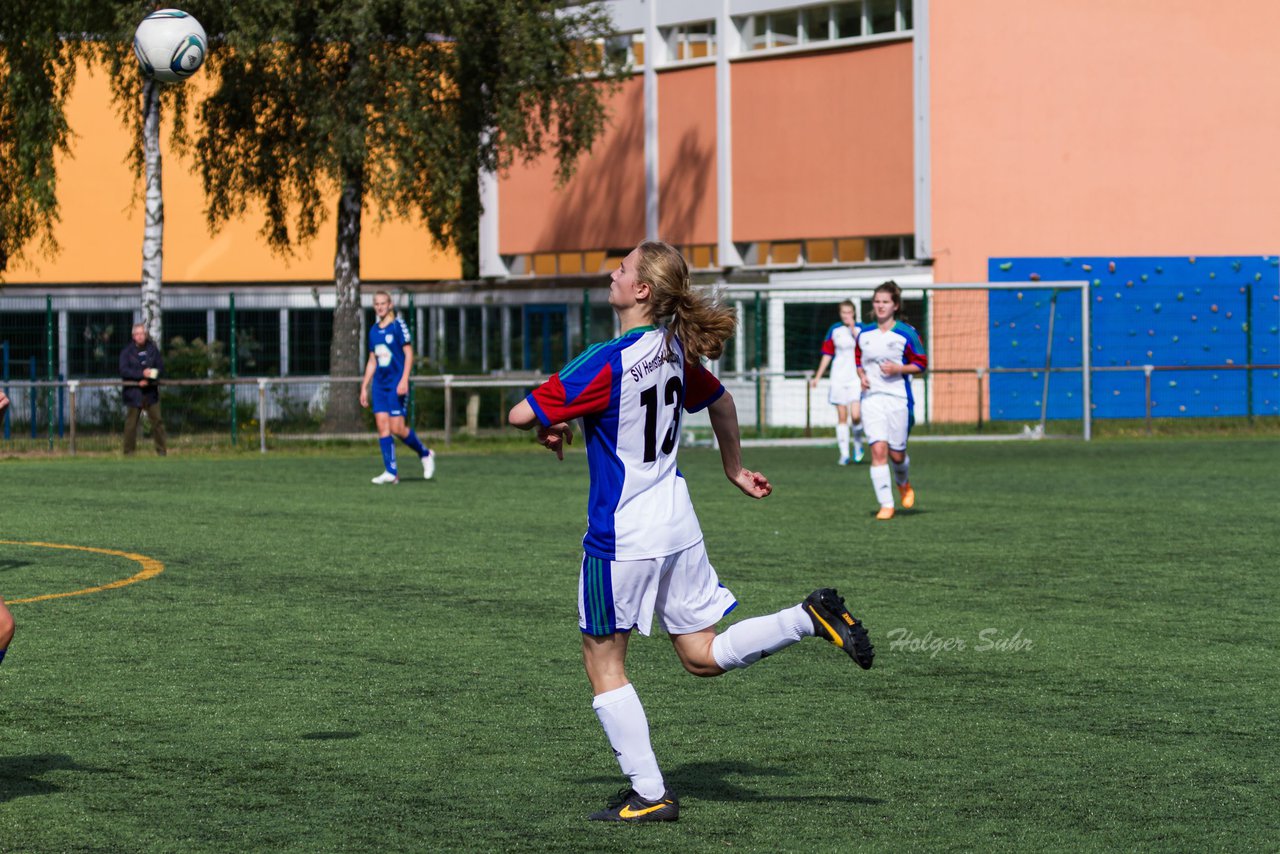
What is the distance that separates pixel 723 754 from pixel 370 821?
1521 mm

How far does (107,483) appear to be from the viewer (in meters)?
21.6

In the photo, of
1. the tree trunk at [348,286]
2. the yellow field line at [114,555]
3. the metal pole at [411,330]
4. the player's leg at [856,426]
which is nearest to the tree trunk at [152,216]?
the tree trunk at [348,286]

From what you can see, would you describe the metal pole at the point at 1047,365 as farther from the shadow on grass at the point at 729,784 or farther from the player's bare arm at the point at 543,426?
the player's bare arm at the point at 543,426

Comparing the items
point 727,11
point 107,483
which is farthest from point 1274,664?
point 727,11

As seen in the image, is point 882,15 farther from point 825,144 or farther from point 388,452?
point 388,452

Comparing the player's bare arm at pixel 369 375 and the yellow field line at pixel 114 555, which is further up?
the player's bare arm at pixel 369 375

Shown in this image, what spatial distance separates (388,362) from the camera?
20375mm

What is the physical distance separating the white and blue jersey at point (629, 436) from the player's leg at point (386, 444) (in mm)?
14373

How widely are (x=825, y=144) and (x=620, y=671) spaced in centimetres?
3110

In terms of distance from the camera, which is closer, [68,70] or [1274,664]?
[1274,664]

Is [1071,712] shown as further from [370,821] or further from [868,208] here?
[868,208]

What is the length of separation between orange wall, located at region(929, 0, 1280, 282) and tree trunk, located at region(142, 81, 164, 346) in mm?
13880

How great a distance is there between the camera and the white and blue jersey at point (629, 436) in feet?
19.1

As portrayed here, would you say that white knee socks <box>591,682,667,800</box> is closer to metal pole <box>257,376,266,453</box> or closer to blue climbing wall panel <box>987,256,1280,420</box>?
metal pole <box>257,376,266,453</box>
